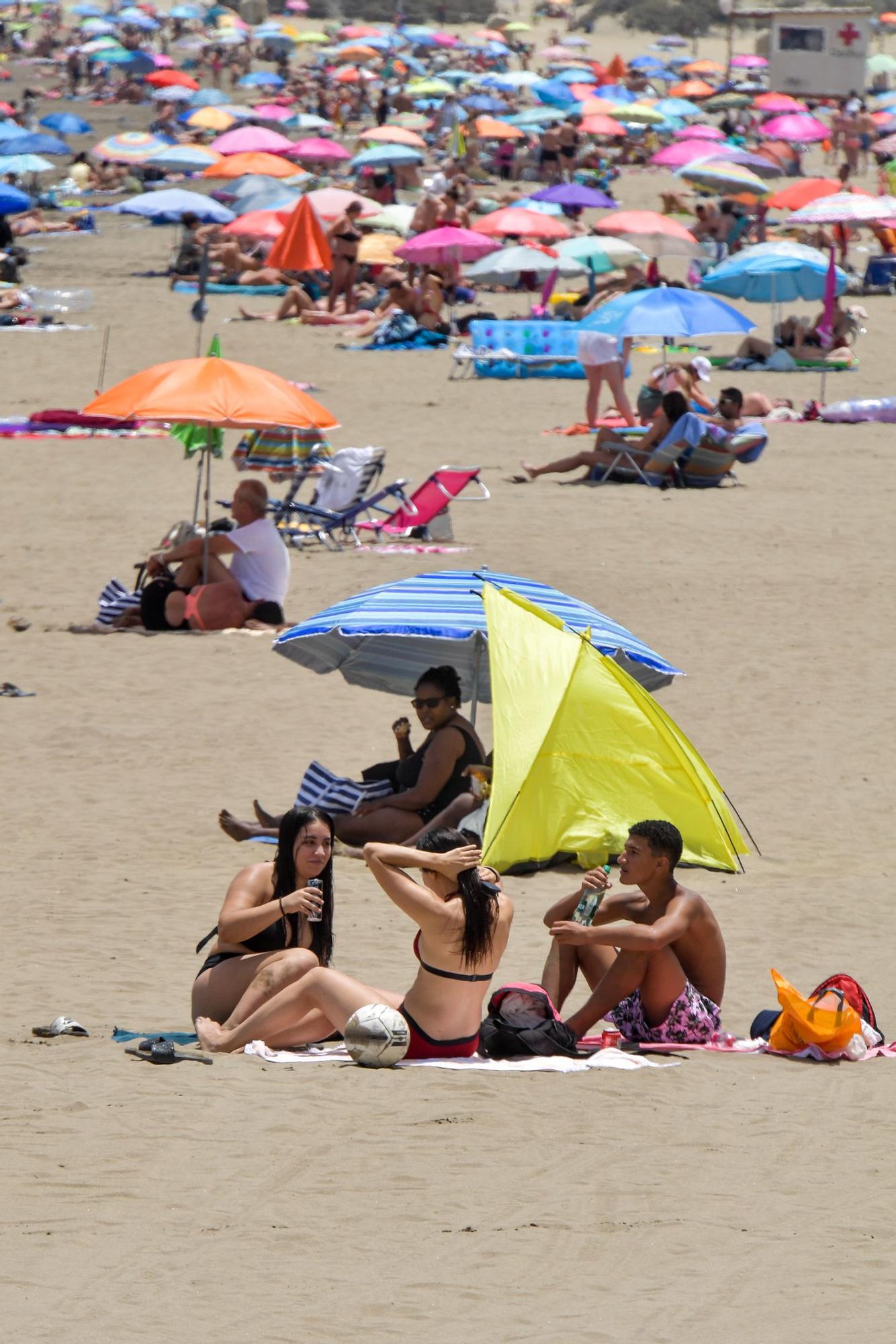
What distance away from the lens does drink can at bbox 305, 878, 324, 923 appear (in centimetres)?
543

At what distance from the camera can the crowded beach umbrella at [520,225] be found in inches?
888

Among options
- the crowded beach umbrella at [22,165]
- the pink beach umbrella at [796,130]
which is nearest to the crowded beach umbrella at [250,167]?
the crowded beach umbrella at [22,165]

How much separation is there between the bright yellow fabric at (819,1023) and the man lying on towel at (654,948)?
9.3 inches

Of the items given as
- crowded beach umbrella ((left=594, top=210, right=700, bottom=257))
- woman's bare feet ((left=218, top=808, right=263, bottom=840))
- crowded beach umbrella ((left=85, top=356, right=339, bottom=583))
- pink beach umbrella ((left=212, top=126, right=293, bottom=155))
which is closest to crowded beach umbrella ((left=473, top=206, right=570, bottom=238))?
crowded beach umbrella ((left=594, top=210, right=700, bottom=257))

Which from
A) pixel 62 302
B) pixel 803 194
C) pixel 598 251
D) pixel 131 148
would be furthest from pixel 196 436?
pixel 131 148

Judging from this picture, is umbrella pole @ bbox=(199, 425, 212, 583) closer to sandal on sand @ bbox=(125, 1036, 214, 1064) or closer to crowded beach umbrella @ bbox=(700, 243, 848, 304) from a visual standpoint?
sandal on sand @ bbox=(125, 1036, 214, 1064)

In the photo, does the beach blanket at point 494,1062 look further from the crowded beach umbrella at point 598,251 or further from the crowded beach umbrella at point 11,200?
the crowded beach umbrella at point 11,200

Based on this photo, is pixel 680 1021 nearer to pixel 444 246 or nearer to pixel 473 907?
pixel 473 907

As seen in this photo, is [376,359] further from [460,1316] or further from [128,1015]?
[460,1316]

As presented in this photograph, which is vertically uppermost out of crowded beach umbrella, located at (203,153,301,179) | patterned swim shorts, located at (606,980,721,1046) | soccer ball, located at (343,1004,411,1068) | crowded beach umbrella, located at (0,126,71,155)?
soccer ball, located at (343,1004,411,1068)

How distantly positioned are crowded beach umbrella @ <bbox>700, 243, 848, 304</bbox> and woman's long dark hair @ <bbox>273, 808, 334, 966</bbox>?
43.7 ft

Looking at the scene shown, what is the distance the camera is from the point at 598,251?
69.7 feet

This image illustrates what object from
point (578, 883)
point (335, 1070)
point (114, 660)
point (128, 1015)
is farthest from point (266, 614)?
point (335, 1070)

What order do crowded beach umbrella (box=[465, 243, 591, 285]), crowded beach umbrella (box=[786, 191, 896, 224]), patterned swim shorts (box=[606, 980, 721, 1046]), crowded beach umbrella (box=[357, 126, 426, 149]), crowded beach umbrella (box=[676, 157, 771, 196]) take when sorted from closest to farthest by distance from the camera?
patterned swim shorts (box=[606, 980, 721, 1046]) < crowded beach umbrella (box=[786, 191, 896, 224]) < crowded beach umbrella (box=[465, 243, 591, 285]) < crowded beach umbrella (box=[676, 157, 771, 196]) < crowded beach umbrella (box=[357, 126, 426, 149])
